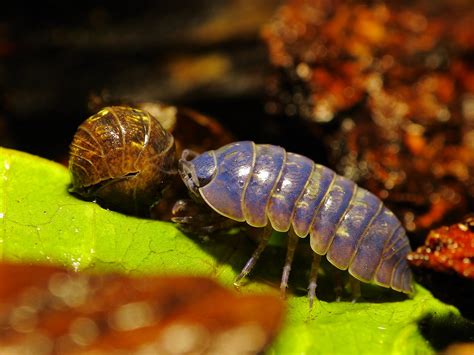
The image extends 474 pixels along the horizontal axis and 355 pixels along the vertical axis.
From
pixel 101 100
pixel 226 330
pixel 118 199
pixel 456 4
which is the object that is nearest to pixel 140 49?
pixel 101 100

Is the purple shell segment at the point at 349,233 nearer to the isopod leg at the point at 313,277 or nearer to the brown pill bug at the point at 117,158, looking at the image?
the isopod leg at the point at 313,277

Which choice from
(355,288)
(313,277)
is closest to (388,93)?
(355,288)

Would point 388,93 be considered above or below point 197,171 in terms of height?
above

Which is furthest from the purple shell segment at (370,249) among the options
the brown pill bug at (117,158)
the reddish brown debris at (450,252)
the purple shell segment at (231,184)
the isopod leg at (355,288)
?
the brown pill bug at (117,158)

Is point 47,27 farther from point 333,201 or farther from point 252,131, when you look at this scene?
point 333,201

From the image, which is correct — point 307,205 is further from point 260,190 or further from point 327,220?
point 260,190
